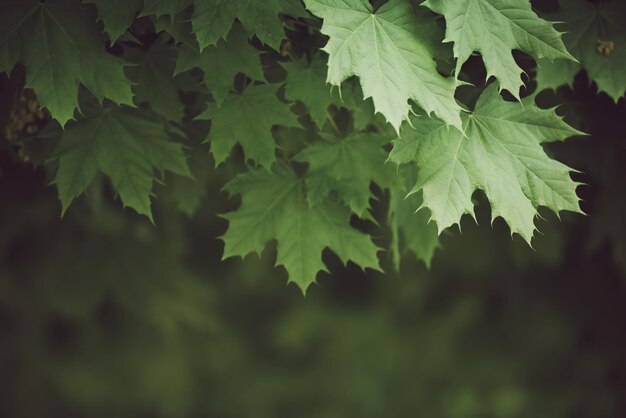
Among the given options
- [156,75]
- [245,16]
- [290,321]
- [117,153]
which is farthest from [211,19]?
[290,321]

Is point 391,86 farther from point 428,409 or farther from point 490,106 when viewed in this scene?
point 428,409

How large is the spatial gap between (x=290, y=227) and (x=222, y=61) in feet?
1.45

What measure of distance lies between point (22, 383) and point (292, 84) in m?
2.37

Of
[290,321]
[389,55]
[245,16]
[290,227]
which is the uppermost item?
[245,16]

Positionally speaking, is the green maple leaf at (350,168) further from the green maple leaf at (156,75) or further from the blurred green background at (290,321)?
the blurred green background at (290,321)

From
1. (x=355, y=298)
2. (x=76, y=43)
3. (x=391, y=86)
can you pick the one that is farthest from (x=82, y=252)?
(x=355, y=298)

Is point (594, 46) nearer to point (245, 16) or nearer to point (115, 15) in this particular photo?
point (245, 16)

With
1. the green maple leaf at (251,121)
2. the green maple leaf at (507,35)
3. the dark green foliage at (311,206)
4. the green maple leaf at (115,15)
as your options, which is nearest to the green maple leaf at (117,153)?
the dark green foliage at (311,206)

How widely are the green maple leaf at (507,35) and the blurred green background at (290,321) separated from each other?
41.7 inches

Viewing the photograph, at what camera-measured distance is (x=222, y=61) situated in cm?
150

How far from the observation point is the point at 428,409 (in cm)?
418

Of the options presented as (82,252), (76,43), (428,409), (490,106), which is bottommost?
(428,409)

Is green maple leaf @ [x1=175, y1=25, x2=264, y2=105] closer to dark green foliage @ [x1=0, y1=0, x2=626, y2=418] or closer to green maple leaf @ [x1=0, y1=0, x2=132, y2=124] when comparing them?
dark green foliage @ [x1=0, y1=0, x2=626, y2=418]

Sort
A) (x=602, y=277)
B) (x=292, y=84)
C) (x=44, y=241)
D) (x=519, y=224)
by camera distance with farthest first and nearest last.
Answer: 1. (x=602, y=277)
2. (x=44, y=241)
3. (x=292, y=84)
4. (x=519, y=224)
